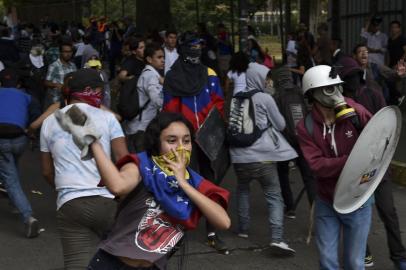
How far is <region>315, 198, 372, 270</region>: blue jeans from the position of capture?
4.69m

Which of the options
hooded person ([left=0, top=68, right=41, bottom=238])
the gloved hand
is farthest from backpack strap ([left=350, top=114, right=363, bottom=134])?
hooded person ([left=0, top=68, right=41, bottom=238])

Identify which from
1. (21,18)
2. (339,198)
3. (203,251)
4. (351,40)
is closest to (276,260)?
(203,251)

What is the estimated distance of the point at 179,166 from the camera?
3.30 meters

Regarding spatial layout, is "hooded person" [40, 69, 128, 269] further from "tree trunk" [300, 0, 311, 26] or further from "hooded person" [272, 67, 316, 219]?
"tree trunk" [300, 0, 311, 26]

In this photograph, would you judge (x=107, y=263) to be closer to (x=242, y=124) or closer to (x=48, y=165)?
(x=48, y=165)

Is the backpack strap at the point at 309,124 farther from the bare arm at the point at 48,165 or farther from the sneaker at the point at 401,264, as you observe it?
the sneaker at the point at 401,264

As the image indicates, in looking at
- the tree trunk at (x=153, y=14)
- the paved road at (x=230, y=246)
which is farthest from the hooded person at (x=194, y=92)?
the tree trunk at (x=153, y=14)

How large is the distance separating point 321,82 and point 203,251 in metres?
2.63

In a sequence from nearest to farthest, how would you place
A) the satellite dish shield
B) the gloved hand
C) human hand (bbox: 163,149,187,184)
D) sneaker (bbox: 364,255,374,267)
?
the gloved hand, human hand (bbox: 163,149,187,184), the satellite dish shield, sneaker (bbox: 364,255,374,267)

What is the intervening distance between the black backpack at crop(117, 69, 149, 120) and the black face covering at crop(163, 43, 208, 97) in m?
0.65

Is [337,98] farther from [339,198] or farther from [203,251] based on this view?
[203,251]

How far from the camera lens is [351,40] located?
21.0 m

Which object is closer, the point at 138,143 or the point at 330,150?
the point at 330,150

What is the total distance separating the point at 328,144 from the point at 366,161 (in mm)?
298
